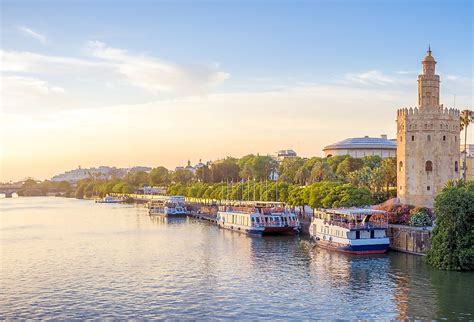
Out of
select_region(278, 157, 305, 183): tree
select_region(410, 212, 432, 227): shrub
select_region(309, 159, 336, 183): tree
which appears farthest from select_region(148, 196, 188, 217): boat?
select_region(410, 212, 432, 227): shrub

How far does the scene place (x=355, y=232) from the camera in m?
65.4

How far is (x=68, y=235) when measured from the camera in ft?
308

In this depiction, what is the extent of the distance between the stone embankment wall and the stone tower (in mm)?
10851

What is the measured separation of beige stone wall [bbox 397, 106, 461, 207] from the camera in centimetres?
7675

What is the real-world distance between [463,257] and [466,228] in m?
2.50

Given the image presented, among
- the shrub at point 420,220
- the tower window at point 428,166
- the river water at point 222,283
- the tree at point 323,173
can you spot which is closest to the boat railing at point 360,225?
the shrub at point 420,220

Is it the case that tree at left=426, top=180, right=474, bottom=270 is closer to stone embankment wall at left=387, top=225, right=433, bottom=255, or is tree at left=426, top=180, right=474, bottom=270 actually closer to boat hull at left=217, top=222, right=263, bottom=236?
stone embankment wall at left=387, top=225, right=433, bottom=255

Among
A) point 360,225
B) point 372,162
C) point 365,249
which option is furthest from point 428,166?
point 372,162

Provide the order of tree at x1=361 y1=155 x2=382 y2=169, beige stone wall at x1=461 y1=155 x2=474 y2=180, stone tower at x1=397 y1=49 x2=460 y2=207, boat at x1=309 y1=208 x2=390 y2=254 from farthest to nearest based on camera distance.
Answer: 1. tree at x1=361 y1=155 x2=382 y2=169
2. beige stone wall at x1=461 y1=155 x2=474 y2=180
3. stone tower at x1=397 y1=49 x2=460 y2=207
4. boat at x1=309 y1=208 x2=390 y2=254

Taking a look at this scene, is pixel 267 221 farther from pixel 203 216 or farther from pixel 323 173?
pixel 203 216

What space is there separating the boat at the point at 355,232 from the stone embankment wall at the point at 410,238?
1.50 m

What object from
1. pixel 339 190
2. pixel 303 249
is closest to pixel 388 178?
pixel 339 190

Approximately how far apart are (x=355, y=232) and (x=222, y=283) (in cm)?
1979

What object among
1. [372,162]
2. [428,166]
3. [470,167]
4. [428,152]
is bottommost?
[428,166]
